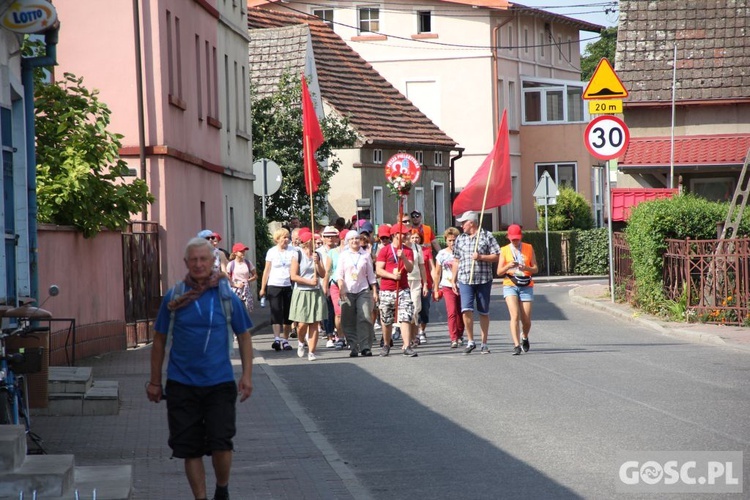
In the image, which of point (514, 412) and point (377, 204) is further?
point (377, 204)

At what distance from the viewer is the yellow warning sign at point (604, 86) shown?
84.2ft

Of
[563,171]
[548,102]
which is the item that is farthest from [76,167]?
[548,102]

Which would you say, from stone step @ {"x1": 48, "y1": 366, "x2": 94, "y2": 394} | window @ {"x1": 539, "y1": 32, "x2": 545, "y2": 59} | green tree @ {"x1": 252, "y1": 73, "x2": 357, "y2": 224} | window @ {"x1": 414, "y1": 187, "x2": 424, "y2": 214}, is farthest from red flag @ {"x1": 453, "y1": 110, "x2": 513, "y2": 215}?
window @ {"x1": 539, "y1": 32, "x2": 545, "y2": 59}

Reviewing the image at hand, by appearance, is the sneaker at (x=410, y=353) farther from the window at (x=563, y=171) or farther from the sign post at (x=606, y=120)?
the window at (x=563, y=171)

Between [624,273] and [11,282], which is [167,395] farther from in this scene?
[624,273]

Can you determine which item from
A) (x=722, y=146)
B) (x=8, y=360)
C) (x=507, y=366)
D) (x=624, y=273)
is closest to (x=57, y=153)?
(x=507, y=366)

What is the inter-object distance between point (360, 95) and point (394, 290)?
30.4 meters

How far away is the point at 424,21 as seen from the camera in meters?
59.6

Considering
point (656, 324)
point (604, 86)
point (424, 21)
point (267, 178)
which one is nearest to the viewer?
point (656, 324)

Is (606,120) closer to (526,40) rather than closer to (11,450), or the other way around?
(11,450)

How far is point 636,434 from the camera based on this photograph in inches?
424

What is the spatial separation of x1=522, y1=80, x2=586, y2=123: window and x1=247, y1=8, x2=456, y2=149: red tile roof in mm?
9450

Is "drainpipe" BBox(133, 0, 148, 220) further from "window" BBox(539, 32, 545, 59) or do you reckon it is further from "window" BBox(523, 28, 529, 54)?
"window" BBox(539, 32, 545, 59)

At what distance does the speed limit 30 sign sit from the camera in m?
25.3
